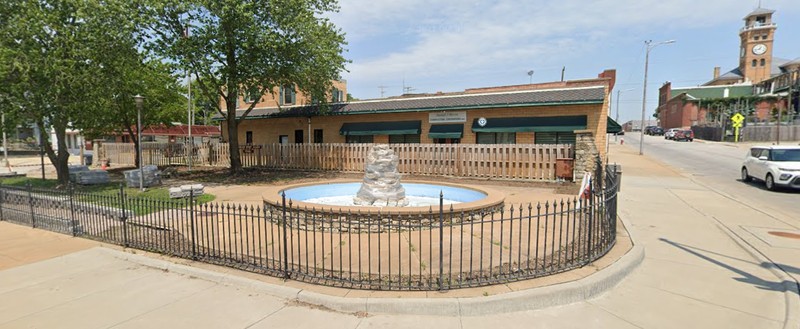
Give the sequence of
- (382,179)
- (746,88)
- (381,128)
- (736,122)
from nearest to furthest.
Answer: (382,179)
(381,128)
(736,122)
(746,88)

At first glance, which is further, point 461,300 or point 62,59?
point 62,59

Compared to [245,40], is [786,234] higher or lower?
lower

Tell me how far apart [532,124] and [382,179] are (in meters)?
10.2

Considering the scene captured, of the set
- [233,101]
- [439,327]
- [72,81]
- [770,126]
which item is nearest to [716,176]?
[439,327]

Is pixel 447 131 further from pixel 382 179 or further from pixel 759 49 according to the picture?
pixel 759 49

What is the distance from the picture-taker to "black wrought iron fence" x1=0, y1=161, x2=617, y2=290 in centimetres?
487

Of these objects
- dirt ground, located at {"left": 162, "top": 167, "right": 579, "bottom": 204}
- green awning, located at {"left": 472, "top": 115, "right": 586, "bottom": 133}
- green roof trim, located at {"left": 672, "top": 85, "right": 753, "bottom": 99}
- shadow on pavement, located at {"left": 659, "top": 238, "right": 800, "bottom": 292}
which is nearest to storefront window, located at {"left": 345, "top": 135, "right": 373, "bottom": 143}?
dirt ground, located at {"left": 162, "top": 167, "right": 579, "bottom": 204}

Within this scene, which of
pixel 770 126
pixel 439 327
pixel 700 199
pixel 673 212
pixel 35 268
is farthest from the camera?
pixel 770 126

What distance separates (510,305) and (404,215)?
3.29 meters

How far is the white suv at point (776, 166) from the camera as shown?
1361cm

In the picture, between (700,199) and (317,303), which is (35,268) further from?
(700,199)

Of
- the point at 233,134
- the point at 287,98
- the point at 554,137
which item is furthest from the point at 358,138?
the point at 554,137

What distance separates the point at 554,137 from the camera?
17.3 m

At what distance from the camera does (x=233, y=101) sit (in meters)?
19.0
